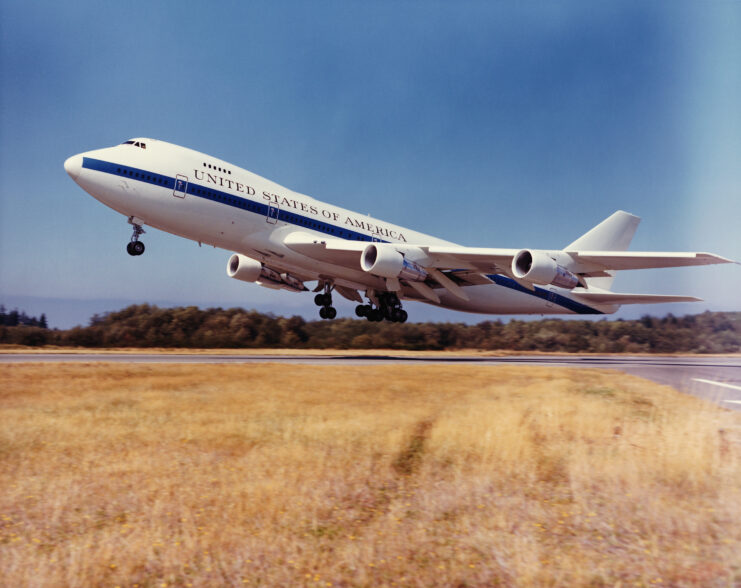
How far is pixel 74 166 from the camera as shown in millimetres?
22109

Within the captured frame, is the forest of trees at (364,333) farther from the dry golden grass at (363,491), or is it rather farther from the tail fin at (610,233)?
Answer: the dry golden grass at (363,491)

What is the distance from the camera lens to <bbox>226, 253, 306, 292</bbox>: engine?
32469mm

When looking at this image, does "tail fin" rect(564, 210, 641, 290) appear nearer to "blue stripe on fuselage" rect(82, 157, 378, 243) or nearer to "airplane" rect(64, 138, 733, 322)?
"airplane" rect(64, 138, 733, 322)

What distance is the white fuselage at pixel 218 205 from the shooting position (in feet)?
74.5

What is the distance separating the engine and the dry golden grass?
655 inches

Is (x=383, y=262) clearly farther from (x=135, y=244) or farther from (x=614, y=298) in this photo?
(x=614, y=298)

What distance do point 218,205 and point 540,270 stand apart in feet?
→ 50.8

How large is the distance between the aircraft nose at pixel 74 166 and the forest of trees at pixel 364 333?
24863mm

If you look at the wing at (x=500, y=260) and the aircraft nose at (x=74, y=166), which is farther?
the wing at (x=500, y=260)

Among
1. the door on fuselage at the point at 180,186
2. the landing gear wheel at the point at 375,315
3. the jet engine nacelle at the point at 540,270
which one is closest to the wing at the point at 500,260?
the jet engine nacelle at the point at 540,270

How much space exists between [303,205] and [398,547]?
22.8 metres

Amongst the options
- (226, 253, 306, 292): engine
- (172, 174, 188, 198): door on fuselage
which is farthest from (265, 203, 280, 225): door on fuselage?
(226, 253, 306, 292): engine

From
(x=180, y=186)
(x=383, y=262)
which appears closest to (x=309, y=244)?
(x=383, y=262)

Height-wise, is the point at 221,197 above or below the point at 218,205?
above
